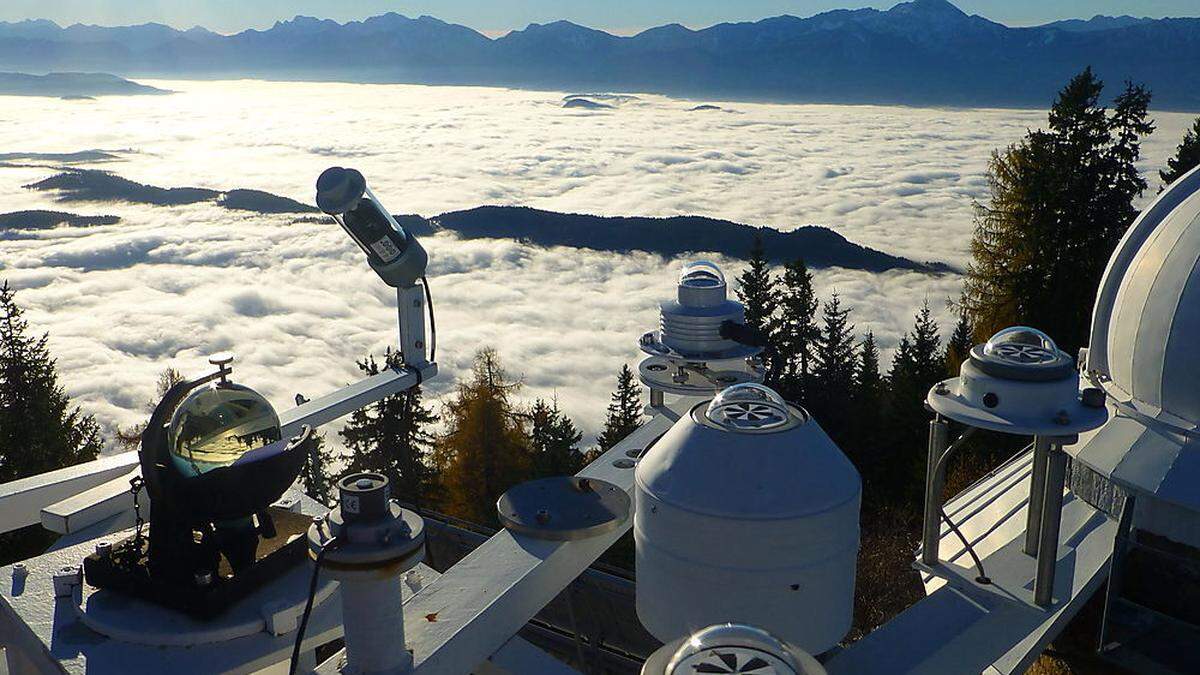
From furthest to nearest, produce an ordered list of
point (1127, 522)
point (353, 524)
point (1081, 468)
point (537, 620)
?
point (537, 620) → point (1081, 468) → point (1127, 522) → point (353, 524)

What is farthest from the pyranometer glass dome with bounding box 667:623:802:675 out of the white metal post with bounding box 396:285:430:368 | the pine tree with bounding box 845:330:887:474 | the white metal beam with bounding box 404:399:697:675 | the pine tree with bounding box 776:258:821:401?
the pine tree with bounding box 776:258:821:401

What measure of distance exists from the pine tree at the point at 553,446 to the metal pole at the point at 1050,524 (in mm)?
36111

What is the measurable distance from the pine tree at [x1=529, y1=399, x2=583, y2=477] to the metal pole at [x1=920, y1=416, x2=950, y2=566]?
3513 centimetres

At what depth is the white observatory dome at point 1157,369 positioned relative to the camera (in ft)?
41.2

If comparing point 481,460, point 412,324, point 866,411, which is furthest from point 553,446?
point 412,324

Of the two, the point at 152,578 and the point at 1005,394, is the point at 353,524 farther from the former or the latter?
the point at 1005,394

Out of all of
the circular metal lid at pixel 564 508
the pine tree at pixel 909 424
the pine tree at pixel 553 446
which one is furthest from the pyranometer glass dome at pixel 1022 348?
the pine tree at pixel 553 446

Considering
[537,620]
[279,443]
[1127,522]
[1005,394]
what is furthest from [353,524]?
[537,620]

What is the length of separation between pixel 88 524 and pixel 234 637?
4289 mm

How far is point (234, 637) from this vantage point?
8891 mm

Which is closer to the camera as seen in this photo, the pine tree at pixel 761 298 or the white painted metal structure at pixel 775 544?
the white painted metal structure at pixel 775 544

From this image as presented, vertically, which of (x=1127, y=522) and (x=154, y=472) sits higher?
(x=154, y=472)

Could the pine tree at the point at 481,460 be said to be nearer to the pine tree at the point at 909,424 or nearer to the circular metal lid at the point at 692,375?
the pine tree at the point at 909,424

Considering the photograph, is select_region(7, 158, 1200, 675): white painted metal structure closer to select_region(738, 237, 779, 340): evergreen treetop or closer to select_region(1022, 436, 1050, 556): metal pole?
select_region(1022, 436, 1050, 556): metal pole
